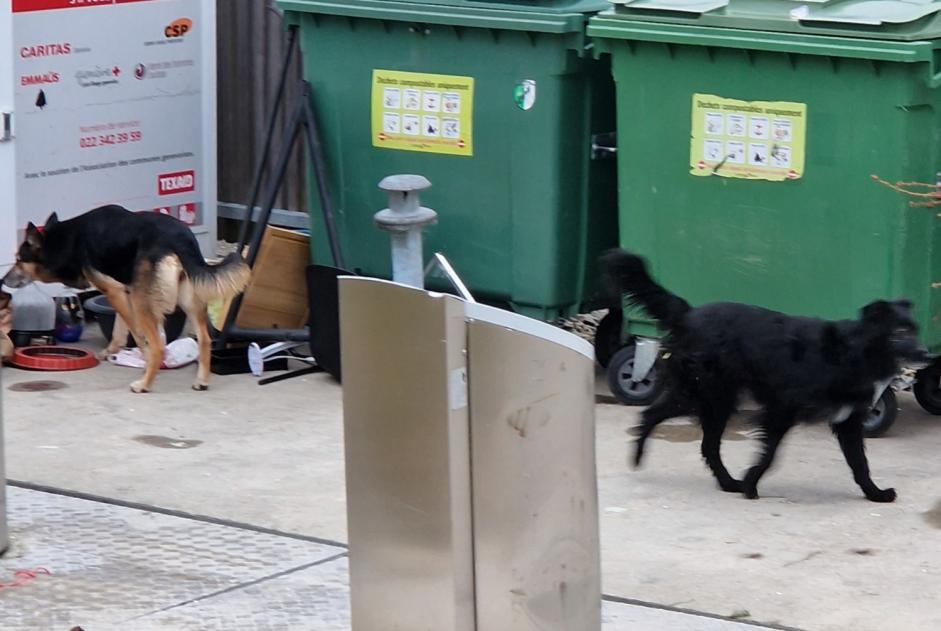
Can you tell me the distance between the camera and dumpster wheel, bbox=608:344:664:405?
23.5 feet

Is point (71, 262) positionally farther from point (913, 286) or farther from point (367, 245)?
point (913, 286)

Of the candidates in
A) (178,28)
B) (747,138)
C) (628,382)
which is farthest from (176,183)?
(747,138)

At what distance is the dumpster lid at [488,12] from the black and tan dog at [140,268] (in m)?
1.28

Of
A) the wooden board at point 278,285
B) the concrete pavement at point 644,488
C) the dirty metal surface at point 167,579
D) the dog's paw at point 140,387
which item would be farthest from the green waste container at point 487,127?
the dirty metal surface at point 167,579

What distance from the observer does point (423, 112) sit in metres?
7.36

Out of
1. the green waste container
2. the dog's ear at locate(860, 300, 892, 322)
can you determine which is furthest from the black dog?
the green waste container

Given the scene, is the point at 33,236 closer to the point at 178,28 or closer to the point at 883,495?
the point at 178,28

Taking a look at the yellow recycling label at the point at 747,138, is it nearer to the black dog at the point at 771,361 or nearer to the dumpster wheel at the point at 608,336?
the black dog at the point at 771,361

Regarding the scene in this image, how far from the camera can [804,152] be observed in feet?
20.9

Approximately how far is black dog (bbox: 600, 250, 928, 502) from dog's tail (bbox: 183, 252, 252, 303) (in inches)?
83.3

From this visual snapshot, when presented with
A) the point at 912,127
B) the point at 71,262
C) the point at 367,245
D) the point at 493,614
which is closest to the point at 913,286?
the point at 912,127

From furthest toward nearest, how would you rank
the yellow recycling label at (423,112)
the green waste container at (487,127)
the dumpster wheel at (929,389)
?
the yellow recycling label at (423,112)
the green waste container at (487,127)
the dumpster wheel at (929,389)

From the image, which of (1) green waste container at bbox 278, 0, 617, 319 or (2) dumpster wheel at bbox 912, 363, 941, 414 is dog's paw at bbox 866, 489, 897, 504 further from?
(1) green waste container at bbox 278, 0, 617, 319

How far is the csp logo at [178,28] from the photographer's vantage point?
8.44 m
